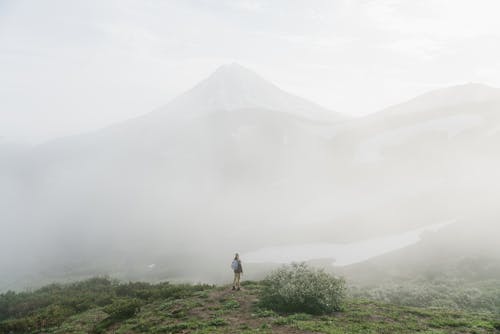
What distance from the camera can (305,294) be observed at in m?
19.9

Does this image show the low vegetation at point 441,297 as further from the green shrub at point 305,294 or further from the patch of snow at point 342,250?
the patch of snow at point 342,250

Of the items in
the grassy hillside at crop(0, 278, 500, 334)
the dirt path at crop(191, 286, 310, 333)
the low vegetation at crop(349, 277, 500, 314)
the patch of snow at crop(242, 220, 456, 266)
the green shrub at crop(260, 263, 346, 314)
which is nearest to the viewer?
the dirt path at crop(191, 286, 310, 333)

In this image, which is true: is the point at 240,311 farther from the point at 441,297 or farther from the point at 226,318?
the point at 441,297

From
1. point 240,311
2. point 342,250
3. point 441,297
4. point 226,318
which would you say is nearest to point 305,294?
point 240,311

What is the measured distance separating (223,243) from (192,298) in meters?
65.2

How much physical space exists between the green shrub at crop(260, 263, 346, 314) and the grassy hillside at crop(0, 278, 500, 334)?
85 centimetres

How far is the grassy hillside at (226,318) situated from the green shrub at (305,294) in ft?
2.78

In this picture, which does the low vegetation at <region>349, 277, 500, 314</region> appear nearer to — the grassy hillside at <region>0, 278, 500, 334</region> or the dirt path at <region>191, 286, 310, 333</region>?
the grassy hillside at <region>0, 278, 500, 334</region>

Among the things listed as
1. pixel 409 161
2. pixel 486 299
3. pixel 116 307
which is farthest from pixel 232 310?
pixel 409 161

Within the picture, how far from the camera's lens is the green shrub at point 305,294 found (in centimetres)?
1969

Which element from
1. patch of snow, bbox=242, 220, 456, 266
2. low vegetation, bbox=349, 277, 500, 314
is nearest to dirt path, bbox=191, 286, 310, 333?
low vegetation, bbox=349, 277, 500, 314

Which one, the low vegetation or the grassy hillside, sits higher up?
the grassy hillside

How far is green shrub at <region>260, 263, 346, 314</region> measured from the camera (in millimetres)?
19688

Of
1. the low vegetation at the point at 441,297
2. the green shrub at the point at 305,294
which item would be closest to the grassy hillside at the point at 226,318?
the green shrub at the point at 305,294
